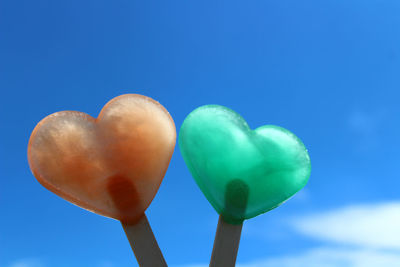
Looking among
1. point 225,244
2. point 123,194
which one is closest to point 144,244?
point 123,194

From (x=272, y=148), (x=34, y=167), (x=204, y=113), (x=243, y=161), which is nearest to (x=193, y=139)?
(x=204, y=113)

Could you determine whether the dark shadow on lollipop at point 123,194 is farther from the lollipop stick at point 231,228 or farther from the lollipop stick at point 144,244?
the lollipop stick at point 231,228

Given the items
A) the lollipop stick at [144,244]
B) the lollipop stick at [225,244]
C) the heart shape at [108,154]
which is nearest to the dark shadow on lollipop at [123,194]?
the heart shape at [108,154]

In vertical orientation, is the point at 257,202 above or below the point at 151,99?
below

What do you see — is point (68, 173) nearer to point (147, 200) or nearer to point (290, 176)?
point (147, 200)

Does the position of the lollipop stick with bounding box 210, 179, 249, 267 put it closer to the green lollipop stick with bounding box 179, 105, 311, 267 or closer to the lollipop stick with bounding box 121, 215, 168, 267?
the green lollipop stick with bounding box 179, 105, 311, 267

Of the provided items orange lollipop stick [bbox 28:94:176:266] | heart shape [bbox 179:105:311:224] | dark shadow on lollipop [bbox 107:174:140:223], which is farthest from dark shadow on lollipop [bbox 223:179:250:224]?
dark shadow on lollipop [bbox 107:174:140:223]

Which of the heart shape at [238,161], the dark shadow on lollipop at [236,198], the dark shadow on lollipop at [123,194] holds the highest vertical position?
the heart shape at [238,161]
